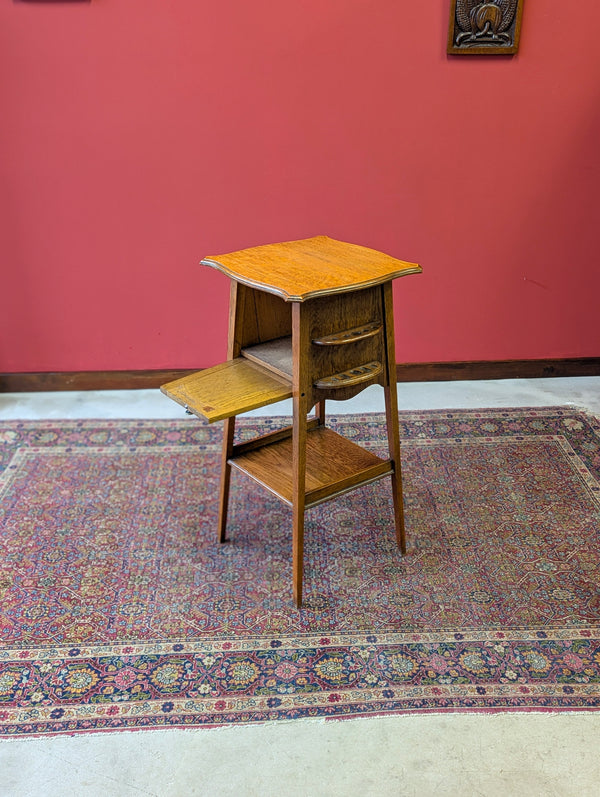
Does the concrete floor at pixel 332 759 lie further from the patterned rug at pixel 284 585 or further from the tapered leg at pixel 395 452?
the tapered leg at pixel 395 452

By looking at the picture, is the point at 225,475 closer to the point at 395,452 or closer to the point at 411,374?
the point at 395,452

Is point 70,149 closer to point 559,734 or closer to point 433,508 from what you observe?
point 433,508

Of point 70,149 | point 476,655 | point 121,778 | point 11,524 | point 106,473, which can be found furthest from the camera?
point 70,149

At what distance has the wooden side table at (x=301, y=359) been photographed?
2.23 m

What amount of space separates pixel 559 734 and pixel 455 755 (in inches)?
11.5

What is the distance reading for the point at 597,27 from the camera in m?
3.43

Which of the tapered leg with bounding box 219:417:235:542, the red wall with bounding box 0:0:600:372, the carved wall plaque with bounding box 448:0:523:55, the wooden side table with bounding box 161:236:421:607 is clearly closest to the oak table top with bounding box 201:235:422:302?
the wooden side table with bounding box 161:236:421:607

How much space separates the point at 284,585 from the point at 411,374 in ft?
5.52

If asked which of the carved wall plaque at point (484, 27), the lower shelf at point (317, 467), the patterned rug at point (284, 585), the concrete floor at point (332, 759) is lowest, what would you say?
the concrete floor at point (332, 759)

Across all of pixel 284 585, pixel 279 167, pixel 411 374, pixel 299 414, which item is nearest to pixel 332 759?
pixel 284 585

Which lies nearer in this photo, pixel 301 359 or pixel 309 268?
pixel 301 359

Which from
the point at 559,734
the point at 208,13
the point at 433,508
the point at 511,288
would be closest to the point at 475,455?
the point at 433,508

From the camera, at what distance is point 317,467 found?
2.61 metres

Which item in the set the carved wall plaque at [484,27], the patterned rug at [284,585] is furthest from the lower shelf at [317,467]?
the carved wall plaque at [484,27]
